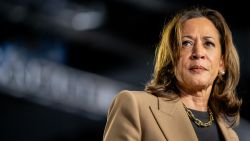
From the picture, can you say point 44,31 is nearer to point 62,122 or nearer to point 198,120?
point 62,122

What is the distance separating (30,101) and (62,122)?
0.22 metres

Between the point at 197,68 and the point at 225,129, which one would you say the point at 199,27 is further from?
the point at 225,129

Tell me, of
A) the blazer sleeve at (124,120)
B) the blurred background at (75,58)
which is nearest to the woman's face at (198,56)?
the blazer sleeve at (124,120)

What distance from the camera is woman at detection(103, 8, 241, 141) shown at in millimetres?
1446

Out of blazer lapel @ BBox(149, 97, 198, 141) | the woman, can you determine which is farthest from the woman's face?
blazer lapel @ BBox(149, 97, 198, 141)

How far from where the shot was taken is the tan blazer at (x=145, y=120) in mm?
1418

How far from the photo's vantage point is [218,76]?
178 cm

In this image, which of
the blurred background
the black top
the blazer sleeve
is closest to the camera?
the blazer sleeve

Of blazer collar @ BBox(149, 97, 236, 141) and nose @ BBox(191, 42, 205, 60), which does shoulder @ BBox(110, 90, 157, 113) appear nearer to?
Result: blazer collar @ BBox(149, 97, 236, 141)

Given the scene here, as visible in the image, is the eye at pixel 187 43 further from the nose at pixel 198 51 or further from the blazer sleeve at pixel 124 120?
the blazer sleeve at pixel 124 120

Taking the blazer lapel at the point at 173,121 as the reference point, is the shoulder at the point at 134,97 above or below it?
above

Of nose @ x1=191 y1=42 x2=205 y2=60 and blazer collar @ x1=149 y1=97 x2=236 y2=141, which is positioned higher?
nose @ x1=191 y1=42 x2=205 y2=60

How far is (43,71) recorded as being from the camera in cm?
283

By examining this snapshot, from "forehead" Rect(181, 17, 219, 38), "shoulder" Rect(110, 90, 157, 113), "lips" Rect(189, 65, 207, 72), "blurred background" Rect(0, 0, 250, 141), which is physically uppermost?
"forehead" Rect(181, 17, 219, 38)
